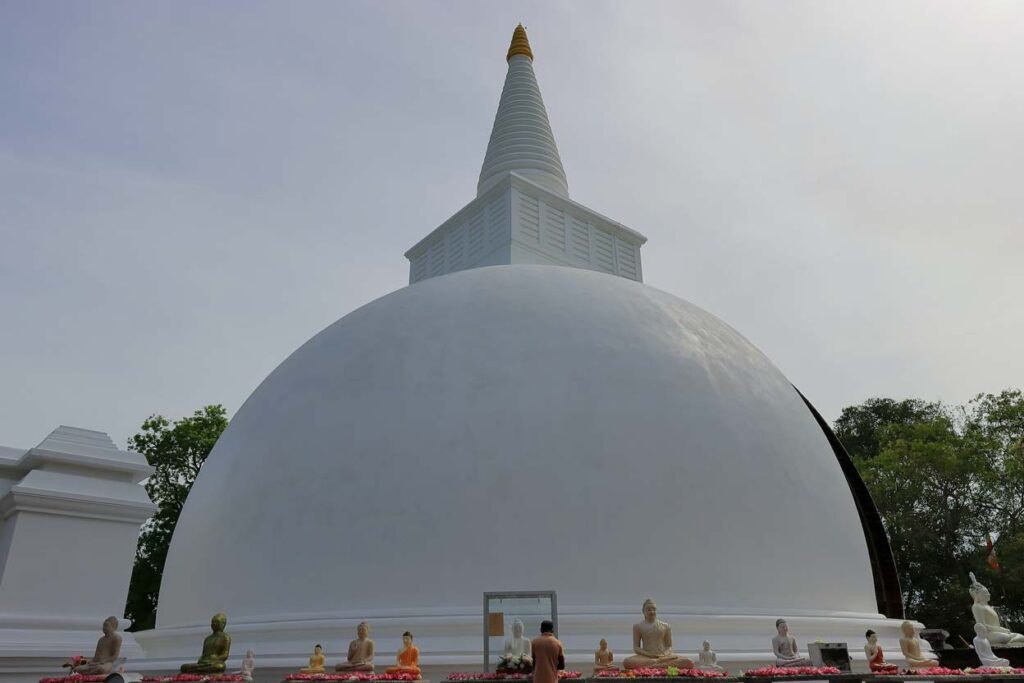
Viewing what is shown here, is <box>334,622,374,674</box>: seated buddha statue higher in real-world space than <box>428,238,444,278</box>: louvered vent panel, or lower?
lower

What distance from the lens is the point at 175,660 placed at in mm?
10734

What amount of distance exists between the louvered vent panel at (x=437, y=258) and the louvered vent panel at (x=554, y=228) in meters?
3.06

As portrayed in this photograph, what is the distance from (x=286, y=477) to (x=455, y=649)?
3820 millimetres

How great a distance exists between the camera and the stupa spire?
19.8m

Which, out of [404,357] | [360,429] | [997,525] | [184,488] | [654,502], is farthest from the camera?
[184,488]

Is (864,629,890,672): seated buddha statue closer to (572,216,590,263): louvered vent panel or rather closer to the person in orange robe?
the person in orange robe

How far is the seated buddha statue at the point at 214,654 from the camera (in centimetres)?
→ 865

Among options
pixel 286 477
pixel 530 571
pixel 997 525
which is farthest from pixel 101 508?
pixel 997 525

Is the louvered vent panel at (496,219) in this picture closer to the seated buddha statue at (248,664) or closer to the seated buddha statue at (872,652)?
the seated buddha statue at (248,664)

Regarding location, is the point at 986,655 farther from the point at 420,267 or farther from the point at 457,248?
the point at 420,267

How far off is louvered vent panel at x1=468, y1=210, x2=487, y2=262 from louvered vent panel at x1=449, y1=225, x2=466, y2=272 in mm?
270

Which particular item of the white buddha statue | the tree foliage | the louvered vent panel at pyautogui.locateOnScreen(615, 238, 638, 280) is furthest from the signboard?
the tree foliage

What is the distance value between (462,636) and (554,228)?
11224 millimetres

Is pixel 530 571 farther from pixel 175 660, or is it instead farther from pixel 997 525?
pixel 997 525
